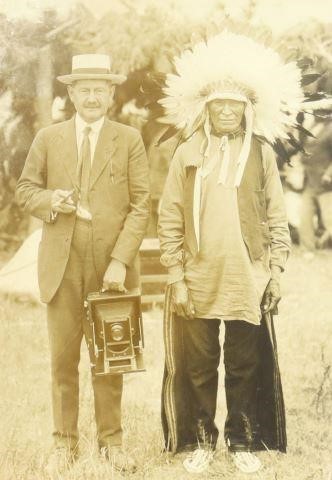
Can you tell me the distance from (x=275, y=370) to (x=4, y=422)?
1.55 meters

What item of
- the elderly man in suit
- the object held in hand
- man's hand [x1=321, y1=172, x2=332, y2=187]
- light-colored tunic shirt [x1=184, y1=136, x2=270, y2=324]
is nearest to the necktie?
the elderly man in suit

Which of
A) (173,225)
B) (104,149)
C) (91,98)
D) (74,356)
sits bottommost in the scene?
(74,356)

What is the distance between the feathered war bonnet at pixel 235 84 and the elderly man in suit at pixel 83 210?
1.01ft

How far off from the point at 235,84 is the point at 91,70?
2.49 feet

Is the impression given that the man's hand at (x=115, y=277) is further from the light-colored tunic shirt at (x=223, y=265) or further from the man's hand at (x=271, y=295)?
the man's hand at (x=271, y=295)

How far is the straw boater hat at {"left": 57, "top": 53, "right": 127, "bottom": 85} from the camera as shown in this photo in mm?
3305

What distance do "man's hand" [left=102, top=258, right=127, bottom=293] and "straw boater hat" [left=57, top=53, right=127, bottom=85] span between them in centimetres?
93

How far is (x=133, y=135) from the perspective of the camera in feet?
11.1

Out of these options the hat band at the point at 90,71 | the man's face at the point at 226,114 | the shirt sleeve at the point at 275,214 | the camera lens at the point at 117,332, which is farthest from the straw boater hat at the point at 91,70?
the camera lens at the point at 117,332

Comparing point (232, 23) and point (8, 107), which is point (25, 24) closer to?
point (8, 107)

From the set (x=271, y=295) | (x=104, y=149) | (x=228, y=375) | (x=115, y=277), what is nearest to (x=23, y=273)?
(x=115, y=277)

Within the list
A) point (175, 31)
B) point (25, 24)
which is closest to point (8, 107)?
point (25, 24)

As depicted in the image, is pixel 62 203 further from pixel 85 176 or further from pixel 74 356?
pixel 74 356

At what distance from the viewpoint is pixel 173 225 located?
3.25m
